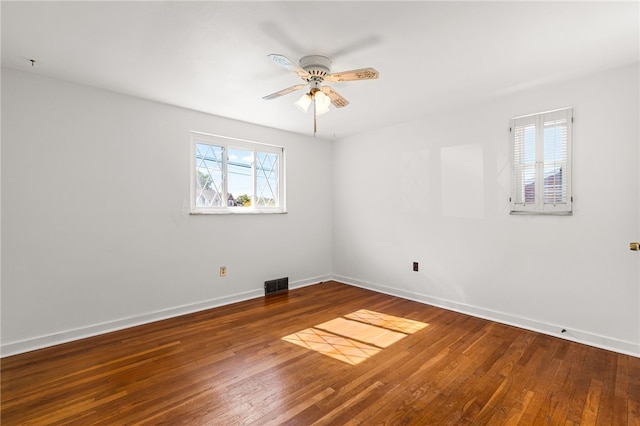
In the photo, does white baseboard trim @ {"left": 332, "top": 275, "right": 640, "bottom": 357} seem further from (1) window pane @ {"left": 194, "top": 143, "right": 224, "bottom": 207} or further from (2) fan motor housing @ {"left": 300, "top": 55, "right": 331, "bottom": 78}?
(2) fan motor housing @ {"left": 300, "top": 55, "right": 331, "bottom": 78}

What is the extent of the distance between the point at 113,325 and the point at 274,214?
2.20m

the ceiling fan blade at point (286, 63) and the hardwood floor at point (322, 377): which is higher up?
the ceiling fan blade at point (286, 63)

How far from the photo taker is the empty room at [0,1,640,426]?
6.04ft

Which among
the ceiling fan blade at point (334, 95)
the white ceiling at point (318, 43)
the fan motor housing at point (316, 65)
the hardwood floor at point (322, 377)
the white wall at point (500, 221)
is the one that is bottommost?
the hardwood floor at point (322, 377)

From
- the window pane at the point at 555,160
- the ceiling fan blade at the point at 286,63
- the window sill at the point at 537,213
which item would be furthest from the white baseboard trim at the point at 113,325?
the window pane at the point at 555,160

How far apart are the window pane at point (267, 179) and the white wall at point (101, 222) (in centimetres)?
37

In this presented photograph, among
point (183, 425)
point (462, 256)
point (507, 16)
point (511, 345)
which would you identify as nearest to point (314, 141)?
point (462, 256)

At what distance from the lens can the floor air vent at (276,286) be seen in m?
4.12

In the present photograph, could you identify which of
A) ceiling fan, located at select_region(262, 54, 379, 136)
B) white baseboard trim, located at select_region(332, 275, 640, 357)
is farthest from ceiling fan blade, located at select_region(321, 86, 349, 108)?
white baseboard trim, located at select_region(332, 275, 640, 357)

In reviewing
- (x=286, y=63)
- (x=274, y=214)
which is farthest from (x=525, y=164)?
(x=274, y=214)

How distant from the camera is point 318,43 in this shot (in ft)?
6.76

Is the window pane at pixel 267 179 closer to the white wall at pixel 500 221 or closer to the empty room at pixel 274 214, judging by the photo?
the empty room at pixel 274 214

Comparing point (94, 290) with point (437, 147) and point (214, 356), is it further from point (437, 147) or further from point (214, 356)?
point (437, 147)

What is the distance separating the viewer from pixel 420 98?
3123 mm
